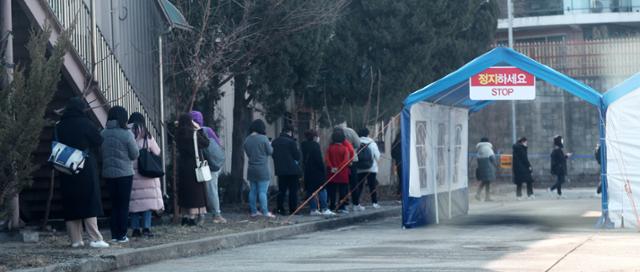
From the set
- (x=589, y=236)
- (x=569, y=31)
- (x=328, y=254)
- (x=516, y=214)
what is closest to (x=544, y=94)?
(x=569, y=31)

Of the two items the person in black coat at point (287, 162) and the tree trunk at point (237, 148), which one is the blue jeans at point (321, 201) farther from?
the tree trunk at point (237, 148)

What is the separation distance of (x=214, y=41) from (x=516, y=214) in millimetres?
6736

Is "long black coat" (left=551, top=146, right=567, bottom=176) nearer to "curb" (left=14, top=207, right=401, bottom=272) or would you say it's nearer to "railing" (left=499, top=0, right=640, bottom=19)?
"curb" (left=14, top=207, right=401, bottom=272)

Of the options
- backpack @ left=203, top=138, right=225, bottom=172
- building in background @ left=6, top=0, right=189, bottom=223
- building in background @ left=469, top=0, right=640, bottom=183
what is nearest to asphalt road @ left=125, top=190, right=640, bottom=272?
backpack @ left=203, top=138, right=225, bottom=172

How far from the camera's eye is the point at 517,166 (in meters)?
29.3

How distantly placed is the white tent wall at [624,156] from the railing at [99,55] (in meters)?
7.20

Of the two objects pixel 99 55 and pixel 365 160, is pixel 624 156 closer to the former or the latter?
pixel 365 160

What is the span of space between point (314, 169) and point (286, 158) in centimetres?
100

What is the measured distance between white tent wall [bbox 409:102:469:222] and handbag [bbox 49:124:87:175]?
6781 millimetres

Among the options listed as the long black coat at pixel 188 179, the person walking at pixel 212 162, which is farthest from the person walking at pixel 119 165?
the person walking at pixel 212 162

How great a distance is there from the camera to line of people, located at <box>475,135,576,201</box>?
92.2ft

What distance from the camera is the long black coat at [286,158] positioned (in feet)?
63.5

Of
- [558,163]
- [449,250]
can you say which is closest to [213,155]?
[449,250]

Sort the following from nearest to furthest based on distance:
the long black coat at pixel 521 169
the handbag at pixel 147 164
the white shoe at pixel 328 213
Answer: the handbag at pixel 147 164, the white shoe at pixel 328 213, the long black coat at pixel 521 169
